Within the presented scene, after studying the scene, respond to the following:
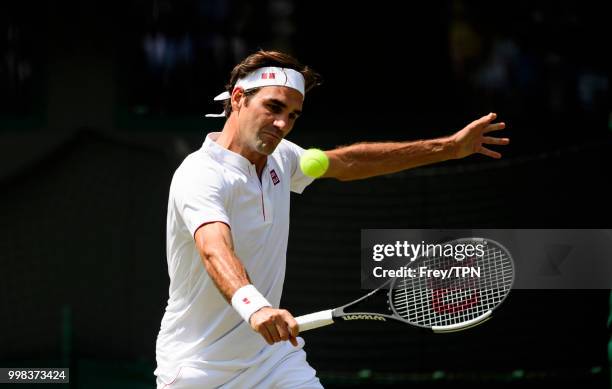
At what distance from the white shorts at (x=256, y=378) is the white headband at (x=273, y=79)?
106cm

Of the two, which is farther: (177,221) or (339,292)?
(339,292)

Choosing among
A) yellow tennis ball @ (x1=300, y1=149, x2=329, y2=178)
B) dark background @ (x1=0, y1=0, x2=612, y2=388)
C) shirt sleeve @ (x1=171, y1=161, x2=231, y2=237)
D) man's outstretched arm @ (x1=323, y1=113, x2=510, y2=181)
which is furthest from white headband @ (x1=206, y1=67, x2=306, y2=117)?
dark background @ (x1=0, y1=0, x2=612, y2=388)

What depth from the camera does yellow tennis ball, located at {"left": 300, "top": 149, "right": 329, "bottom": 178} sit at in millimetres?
5680

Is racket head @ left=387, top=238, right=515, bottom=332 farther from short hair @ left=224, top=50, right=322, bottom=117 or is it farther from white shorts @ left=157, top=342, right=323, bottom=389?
short hair @ left=224, top=50, right=322, bottom=117

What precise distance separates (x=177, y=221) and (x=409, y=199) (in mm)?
3457

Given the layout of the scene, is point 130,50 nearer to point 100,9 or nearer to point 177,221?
point 100,9

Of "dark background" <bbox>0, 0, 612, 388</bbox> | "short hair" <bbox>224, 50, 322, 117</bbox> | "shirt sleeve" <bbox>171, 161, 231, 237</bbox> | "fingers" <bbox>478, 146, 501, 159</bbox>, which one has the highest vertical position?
"dark background" <bbox>0, 0, 612, 388</bbox>

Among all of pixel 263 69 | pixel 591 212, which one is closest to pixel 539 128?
pixel 591 212

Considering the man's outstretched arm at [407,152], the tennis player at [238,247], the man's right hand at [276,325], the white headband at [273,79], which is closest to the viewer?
the man's right hand at [276,325]

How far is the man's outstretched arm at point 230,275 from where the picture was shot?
179 inches

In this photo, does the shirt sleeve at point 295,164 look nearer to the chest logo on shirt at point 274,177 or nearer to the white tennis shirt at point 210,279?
the chest logo on shirt at point 274,177

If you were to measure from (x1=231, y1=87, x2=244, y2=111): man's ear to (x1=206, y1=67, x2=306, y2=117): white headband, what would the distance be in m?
0.02

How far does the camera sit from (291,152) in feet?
19.2

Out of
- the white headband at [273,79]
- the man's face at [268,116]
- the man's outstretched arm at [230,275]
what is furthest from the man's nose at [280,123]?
the man's outstretched arm at [230,275]
